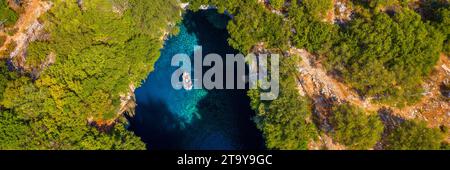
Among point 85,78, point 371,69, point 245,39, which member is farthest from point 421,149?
point 85,78

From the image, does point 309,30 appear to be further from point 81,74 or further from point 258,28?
point 81,74

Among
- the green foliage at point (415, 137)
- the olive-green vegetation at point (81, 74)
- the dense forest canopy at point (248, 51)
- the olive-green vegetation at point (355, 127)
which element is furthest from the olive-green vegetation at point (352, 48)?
the olive-green vegetation at point (81, 74)

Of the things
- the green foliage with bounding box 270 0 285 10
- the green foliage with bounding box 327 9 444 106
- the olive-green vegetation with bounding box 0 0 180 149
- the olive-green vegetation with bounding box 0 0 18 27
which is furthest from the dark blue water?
the olive-green vegetation with bounding box 0 0 18 27

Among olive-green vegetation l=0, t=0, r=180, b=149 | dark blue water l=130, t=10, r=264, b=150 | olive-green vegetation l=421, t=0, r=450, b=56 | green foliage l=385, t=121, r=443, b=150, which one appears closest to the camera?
green foliage l=385, t=121, r=443, b=150

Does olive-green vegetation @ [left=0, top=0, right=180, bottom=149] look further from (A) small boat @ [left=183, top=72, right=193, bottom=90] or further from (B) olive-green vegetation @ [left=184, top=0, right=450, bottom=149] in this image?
(B) olive-green vegetation @ [left=184, top=0, right=450, bottom=149]

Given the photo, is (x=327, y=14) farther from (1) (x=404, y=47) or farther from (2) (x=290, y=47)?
(1) (x=404, y=47)

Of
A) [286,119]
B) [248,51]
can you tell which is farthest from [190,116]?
[286,119]

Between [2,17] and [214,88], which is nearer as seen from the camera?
[2,17]
